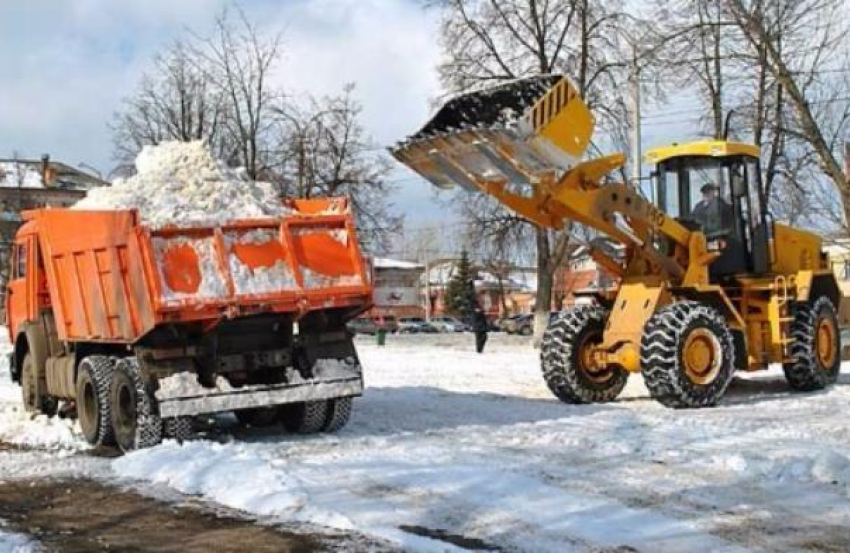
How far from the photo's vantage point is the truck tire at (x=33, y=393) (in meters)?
14.8

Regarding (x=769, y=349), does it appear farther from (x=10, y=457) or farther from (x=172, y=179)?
(x=10, y=457)

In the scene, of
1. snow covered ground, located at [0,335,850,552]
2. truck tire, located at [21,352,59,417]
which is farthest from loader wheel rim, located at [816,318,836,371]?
truck tire, located at [21,352,59,417]

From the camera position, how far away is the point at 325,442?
11922 mm

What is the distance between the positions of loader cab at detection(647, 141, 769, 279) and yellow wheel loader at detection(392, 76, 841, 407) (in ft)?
0.06

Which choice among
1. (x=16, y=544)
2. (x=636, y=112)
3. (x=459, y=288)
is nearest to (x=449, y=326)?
(x=459, y=288)

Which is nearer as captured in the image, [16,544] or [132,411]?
[16,544]

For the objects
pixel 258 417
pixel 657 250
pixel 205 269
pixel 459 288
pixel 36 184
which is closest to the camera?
pixel 205 269

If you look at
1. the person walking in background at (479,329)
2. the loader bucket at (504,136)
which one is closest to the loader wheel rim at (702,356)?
the loader bucket at (504,136)

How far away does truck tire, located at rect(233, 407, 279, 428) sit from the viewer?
13.6 metres

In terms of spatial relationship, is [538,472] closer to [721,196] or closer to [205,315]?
[205,315]

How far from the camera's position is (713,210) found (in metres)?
15.9

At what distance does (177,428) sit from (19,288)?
4.37m

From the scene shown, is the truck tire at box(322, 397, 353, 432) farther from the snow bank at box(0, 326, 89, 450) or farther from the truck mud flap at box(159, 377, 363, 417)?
the snow bank at box(0, 326, 89, 450)

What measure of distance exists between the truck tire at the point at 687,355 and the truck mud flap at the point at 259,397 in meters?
3.71
